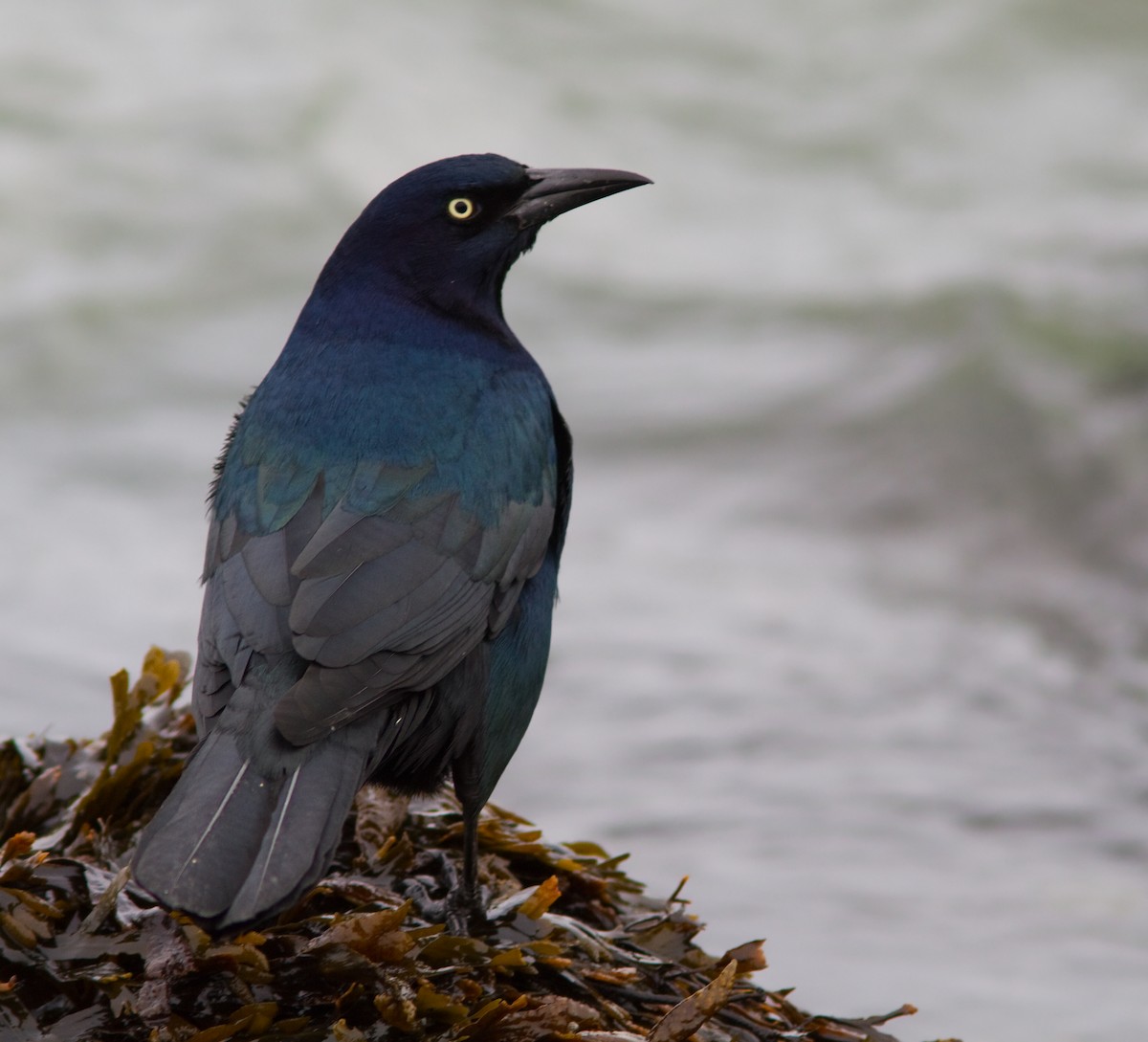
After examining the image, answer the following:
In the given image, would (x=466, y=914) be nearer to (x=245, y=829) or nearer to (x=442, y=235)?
(x=245, y=829)

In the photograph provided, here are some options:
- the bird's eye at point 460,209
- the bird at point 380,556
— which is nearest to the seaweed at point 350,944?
the bird at point 380,556

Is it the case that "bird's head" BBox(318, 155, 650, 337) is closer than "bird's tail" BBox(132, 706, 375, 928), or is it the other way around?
"bird's tail" BBox(132, 706, 375, 928)

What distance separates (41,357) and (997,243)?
8.61 m

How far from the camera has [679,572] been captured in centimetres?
1160

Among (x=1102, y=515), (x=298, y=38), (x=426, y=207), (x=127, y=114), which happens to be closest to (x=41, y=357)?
(x=127, y=114)

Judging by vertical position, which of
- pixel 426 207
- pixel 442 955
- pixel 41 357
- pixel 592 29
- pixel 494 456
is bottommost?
pixel 442 955

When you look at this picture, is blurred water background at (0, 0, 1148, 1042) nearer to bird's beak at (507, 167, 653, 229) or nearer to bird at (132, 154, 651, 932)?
bird at (132, 154, 651, 932)

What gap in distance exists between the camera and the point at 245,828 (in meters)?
3.39

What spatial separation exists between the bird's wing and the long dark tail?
10 centimetres

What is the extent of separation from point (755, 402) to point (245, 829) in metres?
10.9

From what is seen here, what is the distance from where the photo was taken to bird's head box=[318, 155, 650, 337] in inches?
194

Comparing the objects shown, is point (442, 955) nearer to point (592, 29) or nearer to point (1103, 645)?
point (1103, 645)

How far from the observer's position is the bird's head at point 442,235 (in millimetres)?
4930

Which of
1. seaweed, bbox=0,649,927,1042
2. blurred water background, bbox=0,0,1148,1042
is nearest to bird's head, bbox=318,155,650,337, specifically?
seaweed, bbox=0,649,927,1042
